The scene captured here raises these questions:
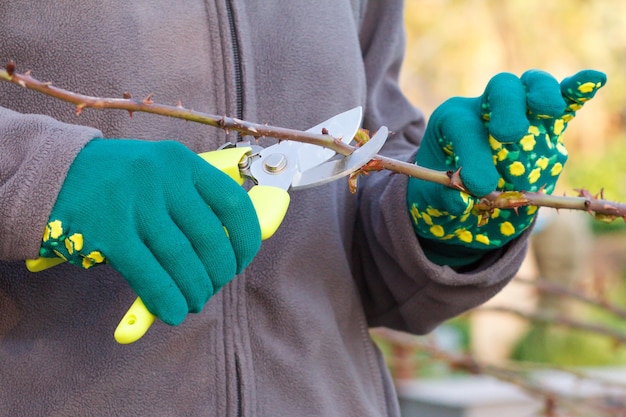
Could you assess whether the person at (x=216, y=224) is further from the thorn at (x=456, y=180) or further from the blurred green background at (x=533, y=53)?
the blurred green background at (x=533, y=53)

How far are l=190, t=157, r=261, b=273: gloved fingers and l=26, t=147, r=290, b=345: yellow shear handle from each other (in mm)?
39

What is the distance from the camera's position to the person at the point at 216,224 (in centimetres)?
85

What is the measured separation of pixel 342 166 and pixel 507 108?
206mm

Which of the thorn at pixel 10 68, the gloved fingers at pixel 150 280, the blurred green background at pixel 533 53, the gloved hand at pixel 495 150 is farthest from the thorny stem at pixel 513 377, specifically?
the blurred green background at pixel 533 53

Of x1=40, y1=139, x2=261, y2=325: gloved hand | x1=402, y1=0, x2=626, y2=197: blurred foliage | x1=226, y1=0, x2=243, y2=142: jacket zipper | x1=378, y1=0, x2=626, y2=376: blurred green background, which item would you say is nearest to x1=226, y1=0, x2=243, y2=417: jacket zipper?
x1=226, y1=0, x2=243, y2=142: jacket zipper

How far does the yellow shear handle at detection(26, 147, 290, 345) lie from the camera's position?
2.76 feet

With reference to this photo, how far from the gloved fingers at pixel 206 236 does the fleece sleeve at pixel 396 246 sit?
0.36 metres

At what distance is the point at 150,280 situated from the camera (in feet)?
2.74

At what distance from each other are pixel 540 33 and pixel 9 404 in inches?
440

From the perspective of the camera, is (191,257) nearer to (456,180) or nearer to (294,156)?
(294,156)

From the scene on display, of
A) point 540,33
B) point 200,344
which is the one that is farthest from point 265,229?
point 540,33

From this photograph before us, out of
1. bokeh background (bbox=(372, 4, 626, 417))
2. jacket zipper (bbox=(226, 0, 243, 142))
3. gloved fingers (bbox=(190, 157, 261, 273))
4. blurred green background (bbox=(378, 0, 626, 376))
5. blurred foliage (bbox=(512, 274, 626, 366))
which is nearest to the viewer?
gloved fingers (bbox=(190, 157, 261, 273))

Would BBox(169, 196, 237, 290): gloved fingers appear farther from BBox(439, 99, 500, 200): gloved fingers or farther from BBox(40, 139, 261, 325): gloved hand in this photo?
BBox(439, 99, 500, 200): gloved fingers

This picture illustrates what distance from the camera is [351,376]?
47.2 inches
